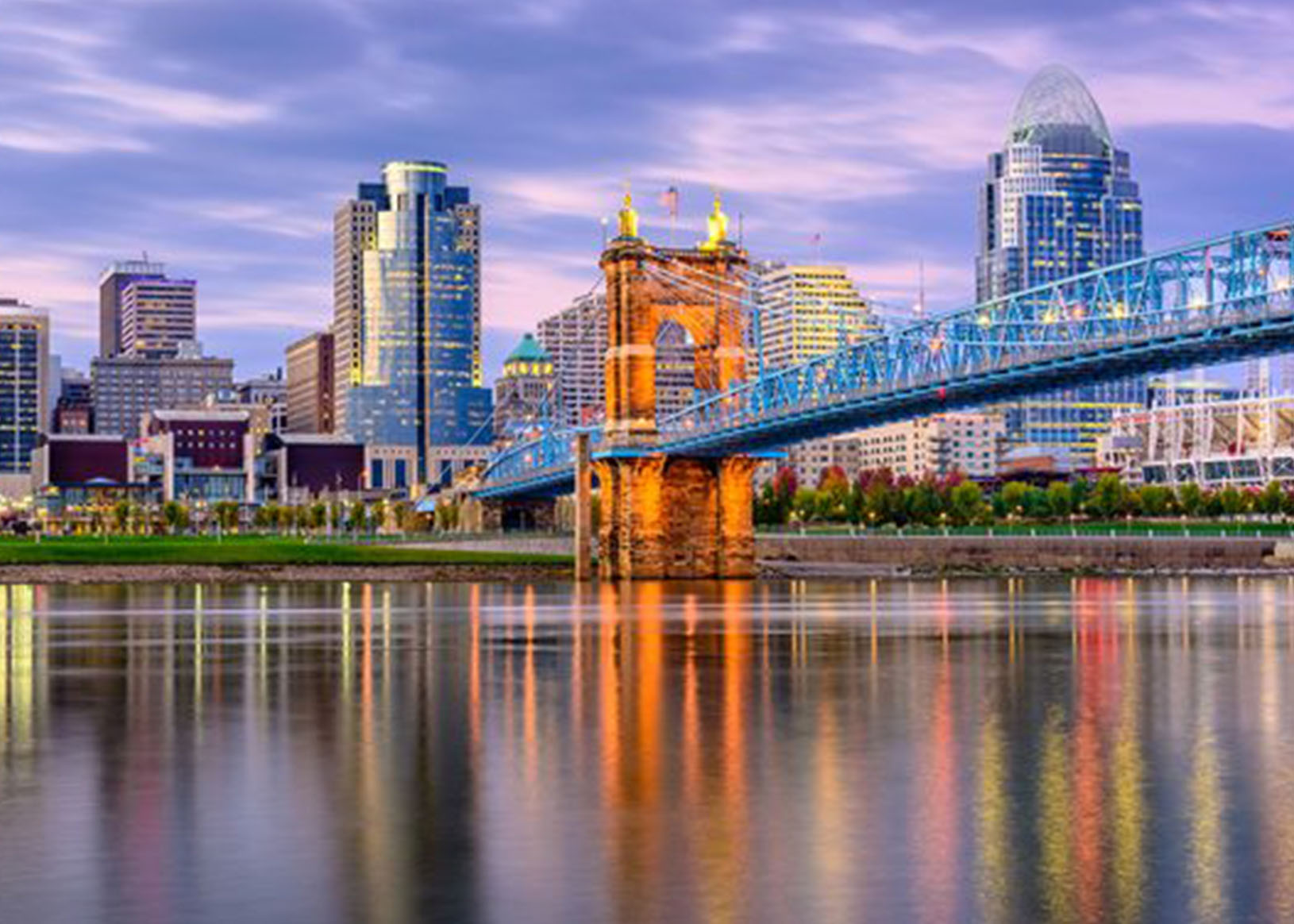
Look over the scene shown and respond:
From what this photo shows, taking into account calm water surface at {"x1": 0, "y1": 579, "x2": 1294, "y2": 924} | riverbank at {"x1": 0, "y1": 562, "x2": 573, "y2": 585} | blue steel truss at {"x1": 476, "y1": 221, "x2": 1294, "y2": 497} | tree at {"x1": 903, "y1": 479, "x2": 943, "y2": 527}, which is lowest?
calm water surface at {"x1": 0, "y1": 579, "x2": 1294, "y2": 924}

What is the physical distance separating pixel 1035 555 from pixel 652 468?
2537cm

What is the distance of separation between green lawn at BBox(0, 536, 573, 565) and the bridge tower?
8855 mm

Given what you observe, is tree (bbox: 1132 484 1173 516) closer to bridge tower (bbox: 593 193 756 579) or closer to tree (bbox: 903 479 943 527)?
tree (bbox: 903 479 943 527)

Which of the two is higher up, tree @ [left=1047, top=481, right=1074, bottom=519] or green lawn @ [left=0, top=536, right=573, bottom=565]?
tree @ [left=1047, top=481, right=1074, bottom=519]

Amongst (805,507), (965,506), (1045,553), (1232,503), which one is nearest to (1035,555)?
(1045,553)

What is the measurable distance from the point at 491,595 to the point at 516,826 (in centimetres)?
6237

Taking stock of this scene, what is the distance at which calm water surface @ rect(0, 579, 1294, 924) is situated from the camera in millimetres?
14547

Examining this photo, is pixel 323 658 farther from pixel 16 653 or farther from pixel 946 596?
pixel 946 596

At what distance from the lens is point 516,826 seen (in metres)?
17.4

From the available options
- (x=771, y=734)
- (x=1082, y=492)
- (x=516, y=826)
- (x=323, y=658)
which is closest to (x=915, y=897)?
(x=516, y=826)

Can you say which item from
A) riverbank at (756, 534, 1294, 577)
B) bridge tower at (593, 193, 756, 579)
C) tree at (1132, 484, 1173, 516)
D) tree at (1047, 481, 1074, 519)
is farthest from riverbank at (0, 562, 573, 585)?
tree at (1132, 484, 1173, 516)

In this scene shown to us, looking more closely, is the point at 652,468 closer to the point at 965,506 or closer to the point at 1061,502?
the point at 965,506

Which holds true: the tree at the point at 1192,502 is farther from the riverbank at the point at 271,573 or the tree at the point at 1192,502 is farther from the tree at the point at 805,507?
the riverbank at the point at 271,573

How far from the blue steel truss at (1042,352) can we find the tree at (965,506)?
37694mm
